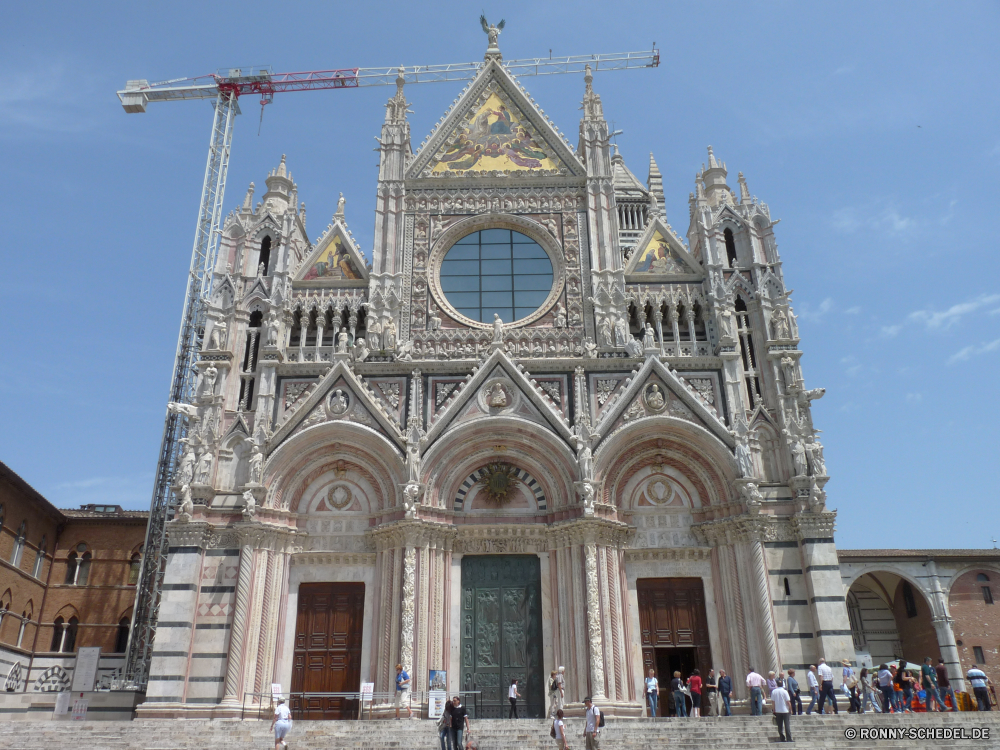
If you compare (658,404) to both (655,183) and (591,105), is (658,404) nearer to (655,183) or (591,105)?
(591,105)

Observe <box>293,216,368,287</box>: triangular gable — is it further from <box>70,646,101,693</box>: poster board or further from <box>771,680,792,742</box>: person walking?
<box>771,680,792,742</box>: person walking

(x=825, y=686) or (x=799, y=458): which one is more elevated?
(x=799, y=458)

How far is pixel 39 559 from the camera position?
29.9 meters

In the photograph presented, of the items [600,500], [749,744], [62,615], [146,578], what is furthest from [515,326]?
[62,615]

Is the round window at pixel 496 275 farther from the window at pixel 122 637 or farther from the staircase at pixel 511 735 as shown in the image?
the window at pixel 122 637

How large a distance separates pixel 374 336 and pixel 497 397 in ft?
13.6

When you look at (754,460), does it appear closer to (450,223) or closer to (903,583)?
(450,223)

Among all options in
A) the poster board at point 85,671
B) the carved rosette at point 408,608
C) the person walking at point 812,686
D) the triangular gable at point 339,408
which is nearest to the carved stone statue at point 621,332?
the triangular gable at point 339,408

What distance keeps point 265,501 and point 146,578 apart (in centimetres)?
1190

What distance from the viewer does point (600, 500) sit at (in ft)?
68.9

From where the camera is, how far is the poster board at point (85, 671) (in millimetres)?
24781

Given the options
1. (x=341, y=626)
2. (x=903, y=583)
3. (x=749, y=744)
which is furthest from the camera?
(x=903, y=583)

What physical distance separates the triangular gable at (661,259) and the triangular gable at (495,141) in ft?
10.5

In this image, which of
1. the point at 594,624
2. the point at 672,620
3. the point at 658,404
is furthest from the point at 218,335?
the point at 672,620
